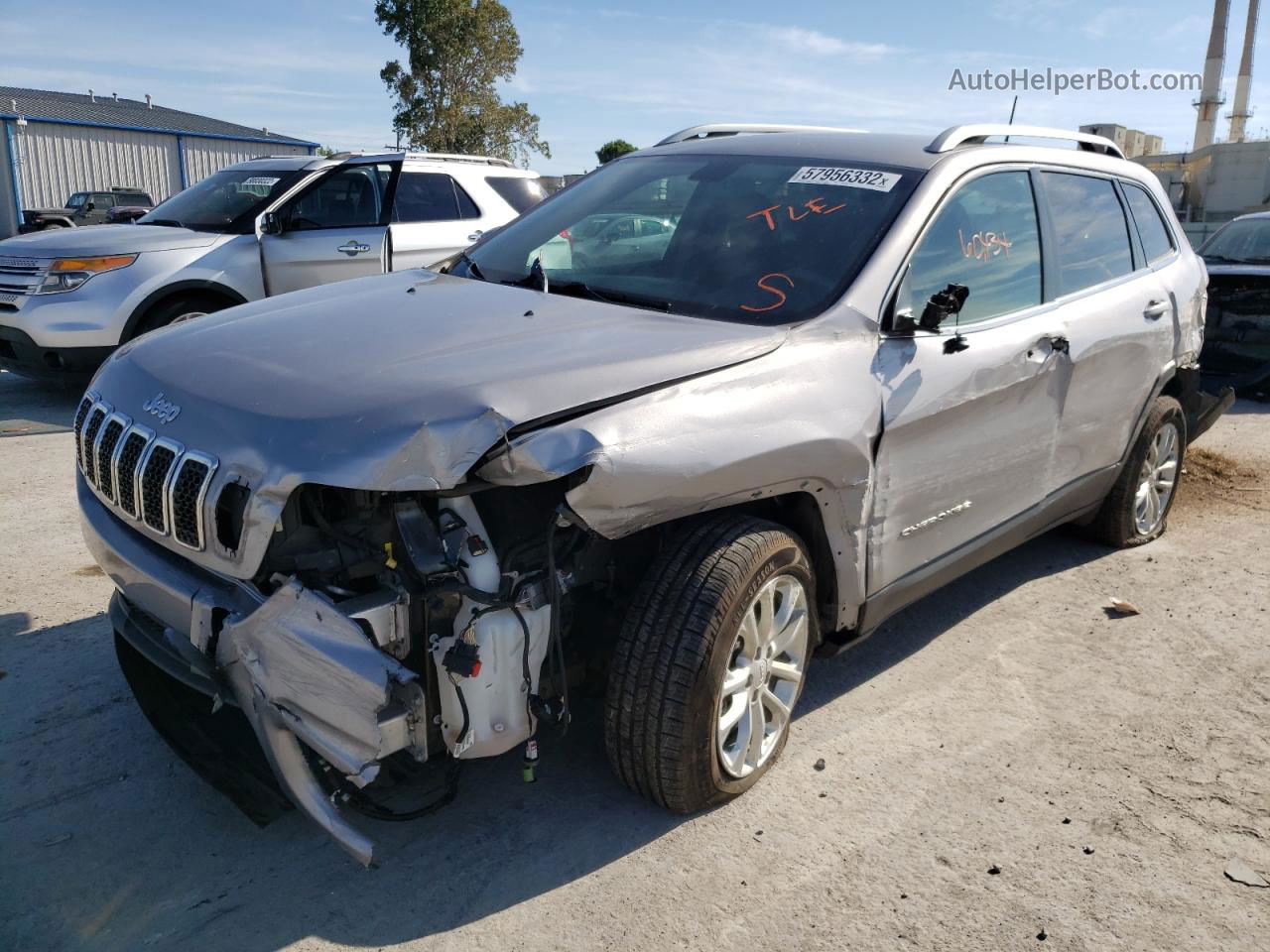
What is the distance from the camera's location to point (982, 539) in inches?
148

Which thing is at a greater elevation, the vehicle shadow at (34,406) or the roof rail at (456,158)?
the roof rail at (456,158)

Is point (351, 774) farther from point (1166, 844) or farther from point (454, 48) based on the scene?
point (454, 48)

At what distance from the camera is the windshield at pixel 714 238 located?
10.6 feet

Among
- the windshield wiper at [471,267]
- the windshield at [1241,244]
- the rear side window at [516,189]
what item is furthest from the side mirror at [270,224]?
the windshield at [1241,244]

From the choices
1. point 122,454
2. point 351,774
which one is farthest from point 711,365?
point 122,454

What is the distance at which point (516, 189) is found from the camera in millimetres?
9383

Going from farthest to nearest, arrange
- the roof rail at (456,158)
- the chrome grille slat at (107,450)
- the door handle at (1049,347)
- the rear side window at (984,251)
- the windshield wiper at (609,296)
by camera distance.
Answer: the roof rail at (456,158) → the door handle at (1049,347) → the rear side window at (984,251) → the windshield wiper at (609,296) → the chrome grille slat at (107,450)

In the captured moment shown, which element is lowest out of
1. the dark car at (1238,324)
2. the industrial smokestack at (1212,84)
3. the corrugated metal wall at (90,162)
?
the dark car at (1238,324)

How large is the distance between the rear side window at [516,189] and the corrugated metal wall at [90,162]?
102ft

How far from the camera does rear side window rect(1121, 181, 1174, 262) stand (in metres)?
4.82

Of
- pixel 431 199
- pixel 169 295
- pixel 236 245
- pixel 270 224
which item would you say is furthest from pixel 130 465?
pixel 431 199

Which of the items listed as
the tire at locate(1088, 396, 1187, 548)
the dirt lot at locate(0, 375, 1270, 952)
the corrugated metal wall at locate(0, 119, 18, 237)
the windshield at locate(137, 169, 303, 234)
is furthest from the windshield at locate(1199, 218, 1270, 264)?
the corrugated metal wall at locate(0, 119, 18, 237)

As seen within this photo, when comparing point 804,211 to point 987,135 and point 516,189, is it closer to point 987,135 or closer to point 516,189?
point 987,135

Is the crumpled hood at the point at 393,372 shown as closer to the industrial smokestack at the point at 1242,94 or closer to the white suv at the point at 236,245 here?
the white suv at the point at 236,245
